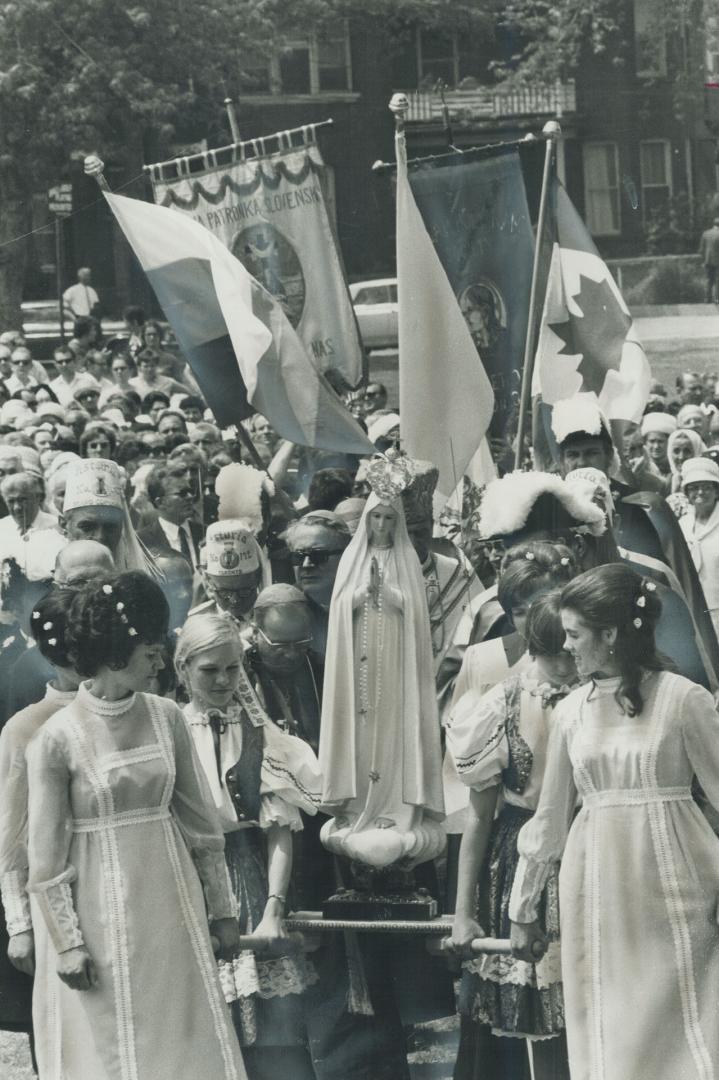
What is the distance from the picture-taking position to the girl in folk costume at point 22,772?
17.4 feet

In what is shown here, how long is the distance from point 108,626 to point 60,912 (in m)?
0.69

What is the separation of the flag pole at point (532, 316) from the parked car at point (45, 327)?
1457 centimetres

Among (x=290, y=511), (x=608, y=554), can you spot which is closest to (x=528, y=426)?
(x=290, y=511)

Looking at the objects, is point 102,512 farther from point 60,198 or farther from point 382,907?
point 60,198

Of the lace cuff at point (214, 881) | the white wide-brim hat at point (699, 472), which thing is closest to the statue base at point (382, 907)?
the lace cuff at point (214, 881)

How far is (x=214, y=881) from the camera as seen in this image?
5320 millimetres

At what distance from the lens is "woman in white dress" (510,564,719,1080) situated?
496 cm

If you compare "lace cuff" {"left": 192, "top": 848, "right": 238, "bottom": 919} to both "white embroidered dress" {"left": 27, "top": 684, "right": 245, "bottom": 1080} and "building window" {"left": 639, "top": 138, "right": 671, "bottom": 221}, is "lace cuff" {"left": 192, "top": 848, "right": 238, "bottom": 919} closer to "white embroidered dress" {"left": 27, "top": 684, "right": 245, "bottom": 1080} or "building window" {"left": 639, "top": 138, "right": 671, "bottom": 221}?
"white embroidered dress" {"left": 27, "top": 684, "right": 245, "bottom": 1080}

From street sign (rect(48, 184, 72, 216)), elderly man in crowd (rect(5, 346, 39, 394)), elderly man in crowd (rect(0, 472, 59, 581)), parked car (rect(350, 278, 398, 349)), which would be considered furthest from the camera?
street sign (rect(48, 184, 72, 216))

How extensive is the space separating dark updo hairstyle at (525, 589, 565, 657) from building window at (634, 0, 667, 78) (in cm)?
2199

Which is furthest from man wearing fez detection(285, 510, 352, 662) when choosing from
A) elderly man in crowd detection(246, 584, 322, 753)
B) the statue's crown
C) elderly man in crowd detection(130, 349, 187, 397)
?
elderly man in crowd detection(130, 349, 187, 397)

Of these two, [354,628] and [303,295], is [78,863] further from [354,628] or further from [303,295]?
[303,295]

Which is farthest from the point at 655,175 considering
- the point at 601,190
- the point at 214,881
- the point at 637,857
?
the point at 637,857

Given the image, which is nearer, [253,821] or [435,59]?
[253,821]
